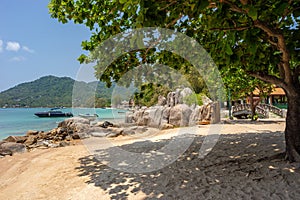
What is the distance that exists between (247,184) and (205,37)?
15.5 ft

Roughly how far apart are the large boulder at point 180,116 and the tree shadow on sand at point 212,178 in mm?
10274

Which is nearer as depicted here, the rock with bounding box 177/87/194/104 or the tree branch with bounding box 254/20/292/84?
the tree branch with bounding box 254/20/292/84

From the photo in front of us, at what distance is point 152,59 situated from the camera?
7203mm

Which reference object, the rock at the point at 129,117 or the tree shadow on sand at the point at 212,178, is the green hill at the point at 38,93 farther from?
the tree shadow on sand at the point at 212,178

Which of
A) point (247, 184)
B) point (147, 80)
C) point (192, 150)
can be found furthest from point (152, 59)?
point (247, 184)

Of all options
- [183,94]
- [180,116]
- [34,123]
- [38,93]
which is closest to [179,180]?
[180,116]

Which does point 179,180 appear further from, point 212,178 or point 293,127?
point 293,127

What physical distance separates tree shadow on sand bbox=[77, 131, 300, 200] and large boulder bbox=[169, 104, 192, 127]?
10274 mm

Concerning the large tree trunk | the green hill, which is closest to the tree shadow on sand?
the large tree trunk

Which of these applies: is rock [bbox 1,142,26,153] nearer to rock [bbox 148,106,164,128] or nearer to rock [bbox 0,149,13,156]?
rock [bbox 0,149,13,156]

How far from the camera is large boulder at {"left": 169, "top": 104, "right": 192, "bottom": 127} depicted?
16.3 meters

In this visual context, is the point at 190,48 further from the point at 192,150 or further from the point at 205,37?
the point at 192,150

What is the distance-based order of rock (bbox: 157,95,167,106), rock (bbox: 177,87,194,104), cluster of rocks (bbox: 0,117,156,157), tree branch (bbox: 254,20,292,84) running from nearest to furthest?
tree branch (bbox: 254,20,292,84) → cluster of rocks (bbox: 0,117,156,157) → rock (bbox: 177,87,194,104) → rock (bbox: 157,95,167,106)

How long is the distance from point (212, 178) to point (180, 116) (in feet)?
40.1
